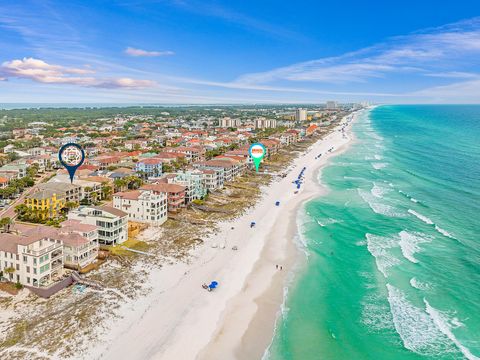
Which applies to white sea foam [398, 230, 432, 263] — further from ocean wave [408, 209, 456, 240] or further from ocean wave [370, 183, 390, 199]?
ocean wave [370, 183, 390, 199]

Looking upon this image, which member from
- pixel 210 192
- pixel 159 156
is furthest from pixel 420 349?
pixel 159 156

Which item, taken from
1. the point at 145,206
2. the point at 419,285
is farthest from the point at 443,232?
the point at 145,206

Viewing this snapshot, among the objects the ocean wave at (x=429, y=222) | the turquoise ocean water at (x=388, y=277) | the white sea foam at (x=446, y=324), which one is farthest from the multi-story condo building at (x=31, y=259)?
the ocean wave at (x=429, y=222)

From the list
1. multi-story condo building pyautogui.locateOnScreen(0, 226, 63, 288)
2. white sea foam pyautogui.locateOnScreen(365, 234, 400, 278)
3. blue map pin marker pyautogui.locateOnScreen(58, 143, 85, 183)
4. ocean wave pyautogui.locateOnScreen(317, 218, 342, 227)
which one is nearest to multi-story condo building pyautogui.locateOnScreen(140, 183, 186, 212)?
blue map pin marker pyautogui.locateOnScreen(58, 143, 85, 183)

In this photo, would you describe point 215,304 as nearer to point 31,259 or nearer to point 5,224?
point 31,259

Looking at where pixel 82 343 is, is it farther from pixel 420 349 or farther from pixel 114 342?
pixel 420 349

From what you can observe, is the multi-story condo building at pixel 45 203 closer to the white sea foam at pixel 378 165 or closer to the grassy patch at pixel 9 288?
the grassy patch at pixel 9 288
